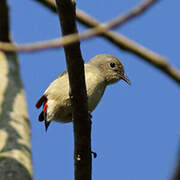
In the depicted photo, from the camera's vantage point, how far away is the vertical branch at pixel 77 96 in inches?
112

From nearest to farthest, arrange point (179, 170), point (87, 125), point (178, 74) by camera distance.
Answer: point (179, 170), point (178, 74), point (87, 125)

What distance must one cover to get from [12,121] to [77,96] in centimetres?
198

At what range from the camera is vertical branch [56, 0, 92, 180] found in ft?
9.36

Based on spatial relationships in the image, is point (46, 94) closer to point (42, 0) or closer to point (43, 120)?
point (43, 120)

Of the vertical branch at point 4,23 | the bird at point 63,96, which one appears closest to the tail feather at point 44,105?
the bird at point 63,96

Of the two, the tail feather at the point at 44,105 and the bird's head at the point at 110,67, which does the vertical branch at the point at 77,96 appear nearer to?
the tail feather at the point at 44,105

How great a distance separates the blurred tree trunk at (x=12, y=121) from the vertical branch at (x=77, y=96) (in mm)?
699

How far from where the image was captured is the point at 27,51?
5.32 feet

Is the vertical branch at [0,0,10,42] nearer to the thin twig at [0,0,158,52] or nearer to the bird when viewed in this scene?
the bird

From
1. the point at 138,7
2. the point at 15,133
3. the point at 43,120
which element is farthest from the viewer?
the point at 43,120

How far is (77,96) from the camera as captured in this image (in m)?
3.42

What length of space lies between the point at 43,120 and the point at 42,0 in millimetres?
1553

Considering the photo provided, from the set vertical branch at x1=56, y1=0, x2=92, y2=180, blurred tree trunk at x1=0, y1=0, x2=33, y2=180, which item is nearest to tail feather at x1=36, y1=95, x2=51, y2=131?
blurred tree trunk at x1=0, y1=0, x2=33, y2=180

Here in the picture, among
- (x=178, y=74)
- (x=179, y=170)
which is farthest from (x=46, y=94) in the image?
(x=179, y=170)
